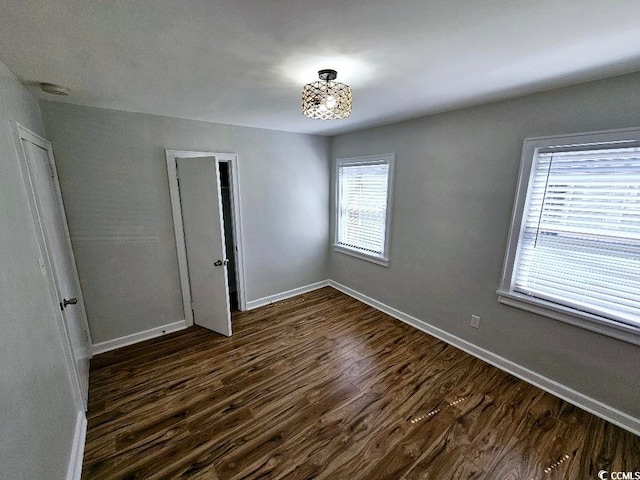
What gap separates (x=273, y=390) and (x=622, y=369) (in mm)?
2574

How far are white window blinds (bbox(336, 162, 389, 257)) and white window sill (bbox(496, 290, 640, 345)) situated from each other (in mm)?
1462

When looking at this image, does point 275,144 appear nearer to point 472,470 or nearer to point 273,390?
point 273,390

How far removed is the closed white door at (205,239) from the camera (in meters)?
2.62

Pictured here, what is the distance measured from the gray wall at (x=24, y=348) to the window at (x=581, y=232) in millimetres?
3126

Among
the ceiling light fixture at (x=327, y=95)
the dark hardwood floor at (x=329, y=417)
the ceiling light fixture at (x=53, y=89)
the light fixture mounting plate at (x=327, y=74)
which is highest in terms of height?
the light fixture mounting plate at (x=327, y=74)

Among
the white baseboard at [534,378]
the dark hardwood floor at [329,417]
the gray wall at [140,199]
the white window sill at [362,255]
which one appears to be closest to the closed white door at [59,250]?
the gray wall at [140,199]

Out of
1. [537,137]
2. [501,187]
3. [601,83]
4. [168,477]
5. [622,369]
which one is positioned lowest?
[168,477]

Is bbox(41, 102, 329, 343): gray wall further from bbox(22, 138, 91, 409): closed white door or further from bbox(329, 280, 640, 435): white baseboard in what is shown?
bbox(329, 280, 640, 435): white baseboard

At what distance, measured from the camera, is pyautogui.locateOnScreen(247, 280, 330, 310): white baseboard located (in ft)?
11.6

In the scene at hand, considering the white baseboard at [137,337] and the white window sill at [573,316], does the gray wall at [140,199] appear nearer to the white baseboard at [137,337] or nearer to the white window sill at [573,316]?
the white baseboard at [137,337]

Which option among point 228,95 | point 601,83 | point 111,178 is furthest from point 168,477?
point 601,83

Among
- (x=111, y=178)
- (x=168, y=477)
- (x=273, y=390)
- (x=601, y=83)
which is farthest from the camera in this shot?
(x=111, y=178)

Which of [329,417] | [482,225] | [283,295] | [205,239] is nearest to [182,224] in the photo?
[205,239]

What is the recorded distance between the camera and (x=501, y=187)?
2.21 metres
